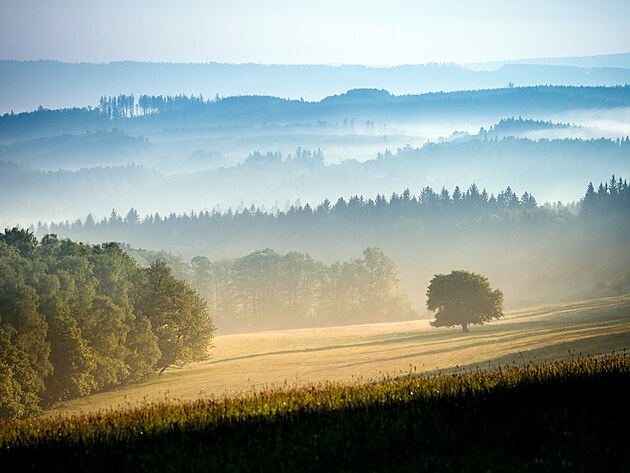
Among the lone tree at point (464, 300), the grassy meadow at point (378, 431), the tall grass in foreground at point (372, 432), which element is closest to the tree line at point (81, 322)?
the lone tree at point (464, 300)

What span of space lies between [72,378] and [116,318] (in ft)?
30.1

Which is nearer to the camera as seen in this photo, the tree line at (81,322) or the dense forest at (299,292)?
the tree line at (81,322)

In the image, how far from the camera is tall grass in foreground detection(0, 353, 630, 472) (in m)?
15.3

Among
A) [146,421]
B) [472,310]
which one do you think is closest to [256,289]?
[472,310]

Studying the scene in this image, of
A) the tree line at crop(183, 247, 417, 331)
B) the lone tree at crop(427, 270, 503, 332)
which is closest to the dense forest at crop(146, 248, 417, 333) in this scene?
the tree line at crop(183, 247, 417, 331)

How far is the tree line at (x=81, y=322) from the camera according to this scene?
57.9m

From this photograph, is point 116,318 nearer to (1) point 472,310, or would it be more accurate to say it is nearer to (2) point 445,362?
(2) point 445,362

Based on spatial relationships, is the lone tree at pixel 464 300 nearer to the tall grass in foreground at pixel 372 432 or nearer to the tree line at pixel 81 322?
the tree line at pixel 81 322

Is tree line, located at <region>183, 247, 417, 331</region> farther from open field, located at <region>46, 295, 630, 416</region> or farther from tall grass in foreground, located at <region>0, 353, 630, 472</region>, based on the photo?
tall grass in foreground, located at <region>0, 353, 630, 472</region>

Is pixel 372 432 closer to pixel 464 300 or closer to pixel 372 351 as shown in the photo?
pixel 372 351

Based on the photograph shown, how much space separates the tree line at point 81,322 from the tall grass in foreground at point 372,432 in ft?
131

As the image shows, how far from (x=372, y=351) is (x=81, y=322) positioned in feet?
117

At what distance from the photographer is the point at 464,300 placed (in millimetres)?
99312

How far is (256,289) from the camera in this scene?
570ft
